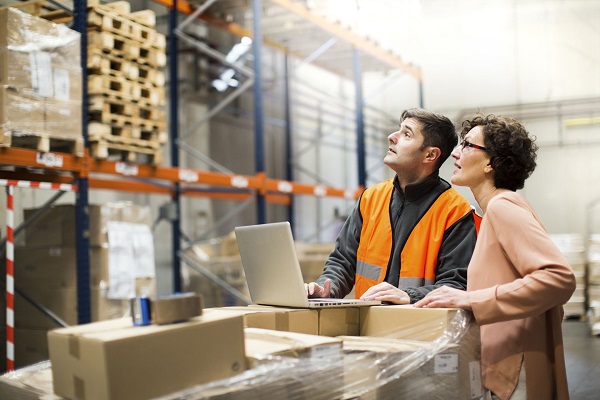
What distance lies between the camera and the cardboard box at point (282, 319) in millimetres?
2664

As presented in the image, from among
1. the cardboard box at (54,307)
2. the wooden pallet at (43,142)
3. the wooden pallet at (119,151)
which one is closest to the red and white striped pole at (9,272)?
the wooden pallet at (43,142)

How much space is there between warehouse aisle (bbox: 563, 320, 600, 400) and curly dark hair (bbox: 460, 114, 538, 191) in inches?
151

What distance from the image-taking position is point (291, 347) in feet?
6.84

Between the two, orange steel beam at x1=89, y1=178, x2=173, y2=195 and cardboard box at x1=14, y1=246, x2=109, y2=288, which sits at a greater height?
orange steel beam at x1=89, y1=178, x2=173, y2=195

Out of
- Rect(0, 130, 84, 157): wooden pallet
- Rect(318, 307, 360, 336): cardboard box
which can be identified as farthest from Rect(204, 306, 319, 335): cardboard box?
Rect(0, 130, 84, 157): wooden pallet

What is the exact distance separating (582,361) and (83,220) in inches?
218

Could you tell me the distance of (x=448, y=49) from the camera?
13141mm

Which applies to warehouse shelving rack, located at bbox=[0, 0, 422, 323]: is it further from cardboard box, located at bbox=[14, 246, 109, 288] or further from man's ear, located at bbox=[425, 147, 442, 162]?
man's ear, located at bbox=[425, 147, 442, 162]

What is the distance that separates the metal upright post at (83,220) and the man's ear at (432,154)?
361 centimetres

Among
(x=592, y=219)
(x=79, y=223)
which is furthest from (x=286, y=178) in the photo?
(x=79, y=223)

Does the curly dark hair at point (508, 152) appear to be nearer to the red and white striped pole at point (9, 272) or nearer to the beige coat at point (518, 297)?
the beige coat at point (518, 297)

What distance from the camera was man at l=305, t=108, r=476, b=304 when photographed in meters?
3.24

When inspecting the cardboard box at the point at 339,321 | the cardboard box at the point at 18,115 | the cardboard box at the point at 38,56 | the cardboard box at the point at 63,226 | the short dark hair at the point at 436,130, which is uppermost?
the cardboard box at the point at 38,56

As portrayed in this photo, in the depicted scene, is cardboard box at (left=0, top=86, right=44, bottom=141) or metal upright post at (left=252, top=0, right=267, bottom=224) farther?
metal upright post at (left=252, top=0, right=267, bottom=224)
